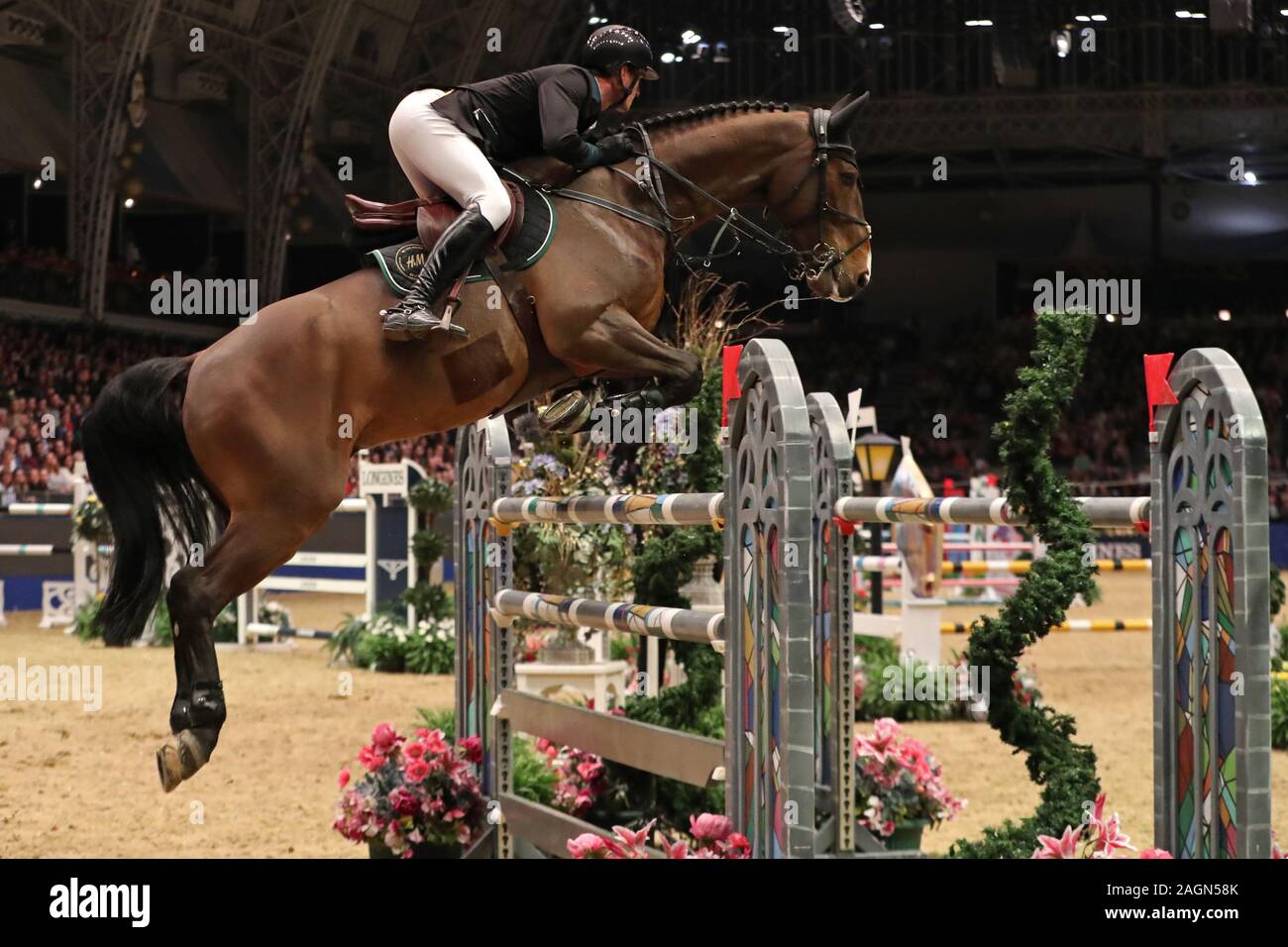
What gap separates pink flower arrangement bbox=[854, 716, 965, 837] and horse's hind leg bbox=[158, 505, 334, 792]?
173 centimetres

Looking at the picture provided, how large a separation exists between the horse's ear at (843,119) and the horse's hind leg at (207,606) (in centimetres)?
171

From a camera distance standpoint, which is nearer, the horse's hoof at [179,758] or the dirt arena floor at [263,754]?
the horse's hoof at [179,758]

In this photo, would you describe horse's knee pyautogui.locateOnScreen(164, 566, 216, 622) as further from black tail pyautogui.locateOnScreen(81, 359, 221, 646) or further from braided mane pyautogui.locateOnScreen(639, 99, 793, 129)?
braided mane pyautogui.locateOnScreen(639, 99, 793, 129)

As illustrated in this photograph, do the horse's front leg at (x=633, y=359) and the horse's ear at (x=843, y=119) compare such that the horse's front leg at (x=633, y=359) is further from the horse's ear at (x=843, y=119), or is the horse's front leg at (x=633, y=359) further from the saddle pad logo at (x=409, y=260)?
the horse's ear at (x=843, y=119)

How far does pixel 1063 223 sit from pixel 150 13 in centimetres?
1482

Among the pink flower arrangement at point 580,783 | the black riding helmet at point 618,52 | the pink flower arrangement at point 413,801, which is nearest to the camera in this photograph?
the black riding helmet at point 618,52

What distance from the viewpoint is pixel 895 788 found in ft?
14.3

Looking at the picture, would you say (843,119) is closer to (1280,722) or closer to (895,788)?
(895,788)

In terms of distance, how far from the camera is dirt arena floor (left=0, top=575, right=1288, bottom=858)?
5.14m

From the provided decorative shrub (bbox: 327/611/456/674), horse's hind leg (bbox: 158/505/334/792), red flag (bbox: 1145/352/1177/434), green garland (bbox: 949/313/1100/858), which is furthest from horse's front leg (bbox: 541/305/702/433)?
decorative shrub (bbox: 327/611/456/674)

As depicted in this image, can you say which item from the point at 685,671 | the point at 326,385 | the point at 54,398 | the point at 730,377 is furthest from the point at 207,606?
the point at 54,398

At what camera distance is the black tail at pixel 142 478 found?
3818 mm

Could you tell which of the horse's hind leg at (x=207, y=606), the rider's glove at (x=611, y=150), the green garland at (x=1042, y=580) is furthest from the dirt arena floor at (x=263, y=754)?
the rider's glove at (x=611, y=150)
